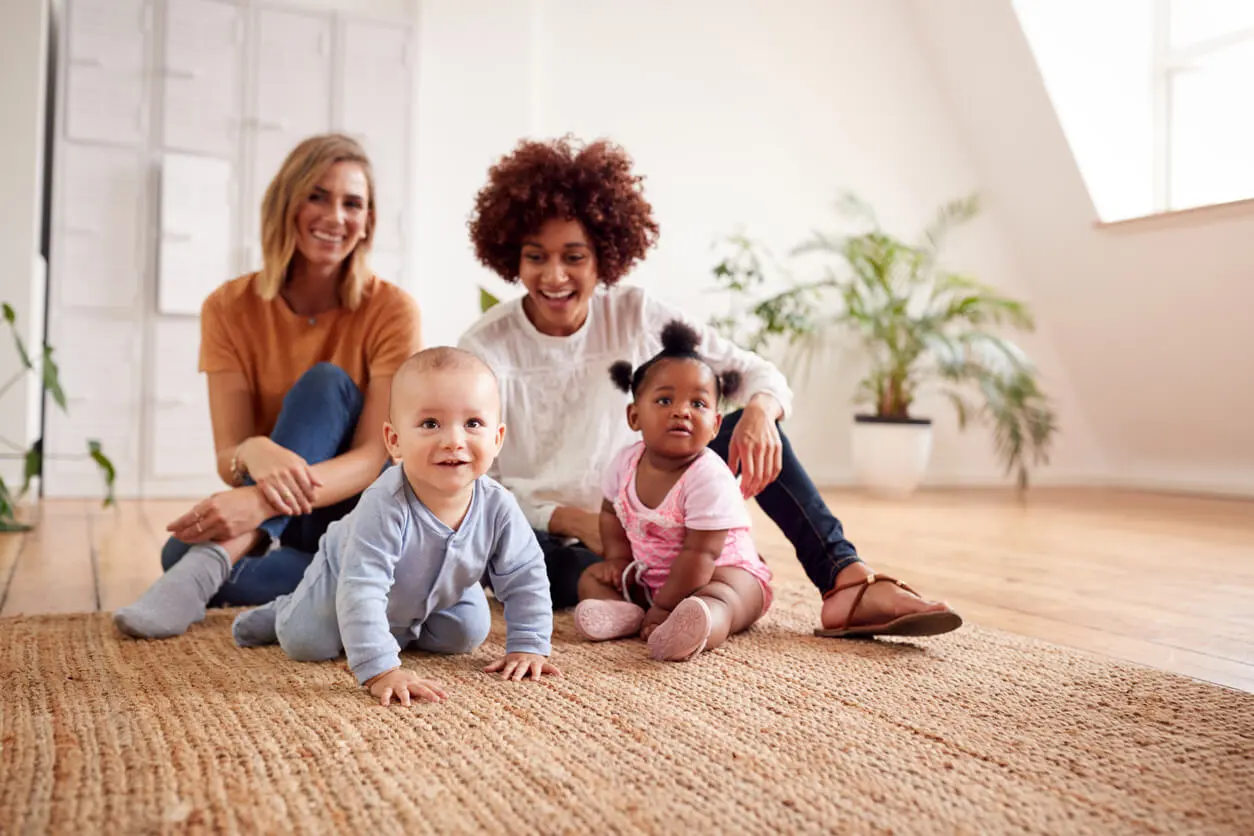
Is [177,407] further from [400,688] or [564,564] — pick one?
[400,688]

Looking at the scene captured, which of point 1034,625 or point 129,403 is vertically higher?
point 129,403

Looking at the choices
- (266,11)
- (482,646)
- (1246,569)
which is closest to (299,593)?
(482,646)

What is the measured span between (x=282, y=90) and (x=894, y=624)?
3.62 meters

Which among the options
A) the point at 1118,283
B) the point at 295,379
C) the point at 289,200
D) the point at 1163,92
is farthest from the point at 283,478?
the point at 1163,92

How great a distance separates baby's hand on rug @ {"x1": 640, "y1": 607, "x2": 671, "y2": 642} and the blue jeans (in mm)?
611

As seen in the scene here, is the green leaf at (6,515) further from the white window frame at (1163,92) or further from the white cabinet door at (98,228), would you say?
the white window frame at (1163,92)

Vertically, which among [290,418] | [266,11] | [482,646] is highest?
[266,11]

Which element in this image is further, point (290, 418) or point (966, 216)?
point (966, 216)

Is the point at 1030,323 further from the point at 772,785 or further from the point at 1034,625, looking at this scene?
the point at 772,785

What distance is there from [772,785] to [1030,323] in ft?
14.3

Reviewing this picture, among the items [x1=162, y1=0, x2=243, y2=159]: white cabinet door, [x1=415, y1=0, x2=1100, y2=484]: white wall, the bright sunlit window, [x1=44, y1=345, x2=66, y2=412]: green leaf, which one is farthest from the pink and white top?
the bright sunlit window

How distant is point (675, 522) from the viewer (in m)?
1.58

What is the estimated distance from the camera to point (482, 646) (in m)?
1.55

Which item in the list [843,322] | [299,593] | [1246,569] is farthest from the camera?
[843,322]
